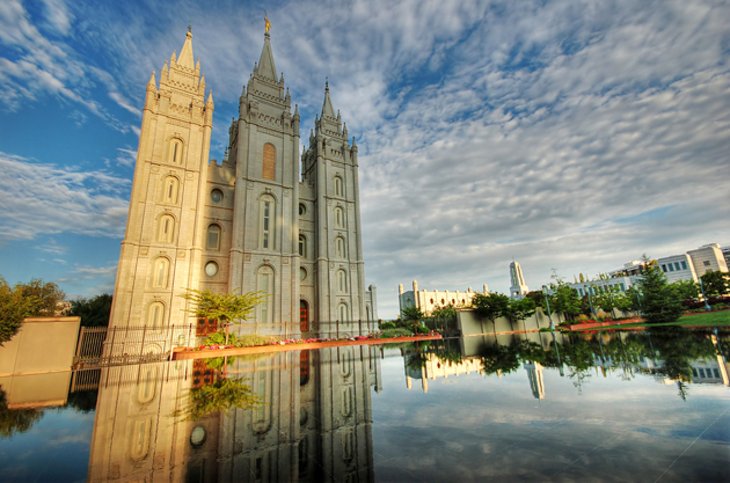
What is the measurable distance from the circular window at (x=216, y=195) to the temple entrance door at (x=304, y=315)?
13.0m

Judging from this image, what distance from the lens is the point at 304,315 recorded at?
33.1 meters

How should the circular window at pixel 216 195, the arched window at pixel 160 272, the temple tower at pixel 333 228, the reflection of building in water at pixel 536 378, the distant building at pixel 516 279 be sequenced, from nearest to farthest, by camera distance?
1. the reflection of building in water at pixel 536 378
2. the arched window at pixel 160 272
3. the circular window at pixel 216 195
4. the temple tower at pixel 333 228
5. the distant building at pixel 516 279

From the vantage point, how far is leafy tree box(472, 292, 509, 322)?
101 feet

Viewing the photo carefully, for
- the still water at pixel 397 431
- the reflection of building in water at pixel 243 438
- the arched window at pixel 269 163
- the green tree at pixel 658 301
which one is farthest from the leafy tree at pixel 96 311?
the green tree at pixel 658 301

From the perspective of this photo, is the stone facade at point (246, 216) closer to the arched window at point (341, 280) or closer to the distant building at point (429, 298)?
the arched window at point (341, 280)

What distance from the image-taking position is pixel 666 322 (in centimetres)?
2850

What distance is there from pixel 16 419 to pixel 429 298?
88098mm

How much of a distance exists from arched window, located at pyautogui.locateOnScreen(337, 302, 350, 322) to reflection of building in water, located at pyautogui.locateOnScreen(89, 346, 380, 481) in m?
26.5

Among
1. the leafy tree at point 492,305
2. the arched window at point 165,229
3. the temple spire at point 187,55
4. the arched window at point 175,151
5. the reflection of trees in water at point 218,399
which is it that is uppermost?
the temple spire at point 187,55

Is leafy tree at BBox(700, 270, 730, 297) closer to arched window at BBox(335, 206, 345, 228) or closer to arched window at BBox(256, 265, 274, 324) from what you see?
arched window at BBox(335, 206, 345, 228)

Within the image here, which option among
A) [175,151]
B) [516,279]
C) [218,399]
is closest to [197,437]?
[218,399]

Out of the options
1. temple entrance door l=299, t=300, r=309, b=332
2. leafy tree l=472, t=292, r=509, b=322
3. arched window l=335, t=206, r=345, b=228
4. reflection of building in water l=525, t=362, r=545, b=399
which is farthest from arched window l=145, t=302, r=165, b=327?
leafy tree l=472, t=292, r=509, b=322

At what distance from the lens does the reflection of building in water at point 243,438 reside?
120 inches

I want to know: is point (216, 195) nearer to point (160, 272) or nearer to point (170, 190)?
point (170, 190)
